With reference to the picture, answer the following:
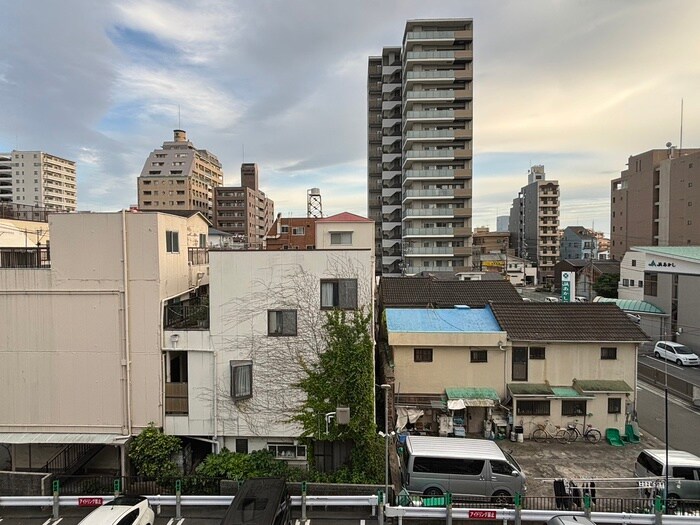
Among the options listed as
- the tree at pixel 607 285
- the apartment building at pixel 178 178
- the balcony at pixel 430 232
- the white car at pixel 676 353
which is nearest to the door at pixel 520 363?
the white car at pixel 676 353

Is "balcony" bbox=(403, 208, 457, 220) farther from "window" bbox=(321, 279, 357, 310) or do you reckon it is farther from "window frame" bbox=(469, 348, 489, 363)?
"window" bbox=(321, 279, 357, 310)

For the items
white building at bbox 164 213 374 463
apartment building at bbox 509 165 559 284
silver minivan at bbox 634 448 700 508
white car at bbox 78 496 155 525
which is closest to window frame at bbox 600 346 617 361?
silver minivan at bbox 634 448 700 508

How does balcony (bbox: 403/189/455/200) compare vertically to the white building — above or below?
above

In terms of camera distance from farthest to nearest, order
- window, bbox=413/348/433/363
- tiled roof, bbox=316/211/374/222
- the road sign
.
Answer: tiled roof, bbox=316/211/374/222 → window, bbox=413/348/433/363 → the road sign

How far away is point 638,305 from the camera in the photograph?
34.6 meters

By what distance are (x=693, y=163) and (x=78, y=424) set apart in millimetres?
66989

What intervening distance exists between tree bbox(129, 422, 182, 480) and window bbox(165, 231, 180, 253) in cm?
618

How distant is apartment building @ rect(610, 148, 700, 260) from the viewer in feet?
171

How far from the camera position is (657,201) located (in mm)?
57844

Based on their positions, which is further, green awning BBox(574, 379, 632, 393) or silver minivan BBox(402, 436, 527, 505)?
green awning BBox(574, 379, 632, 393)

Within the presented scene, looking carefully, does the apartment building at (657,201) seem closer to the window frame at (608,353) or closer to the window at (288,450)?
the window frame at (608,353)

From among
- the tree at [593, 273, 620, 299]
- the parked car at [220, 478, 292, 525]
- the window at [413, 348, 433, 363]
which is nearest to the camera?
the parked car at [220, 478, 292, 525]

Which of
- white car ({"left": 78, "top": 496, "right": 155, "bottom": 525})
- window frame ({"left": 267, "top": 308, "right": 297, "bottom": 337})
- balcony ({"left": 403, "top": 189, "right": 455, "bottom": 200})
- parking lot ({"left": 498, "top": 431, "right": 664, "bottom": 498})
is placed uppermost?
balcony ({"left": 403, "top": 189, "right": 455, "bottom": 200})

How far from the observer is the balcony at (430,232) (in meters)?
53.7
